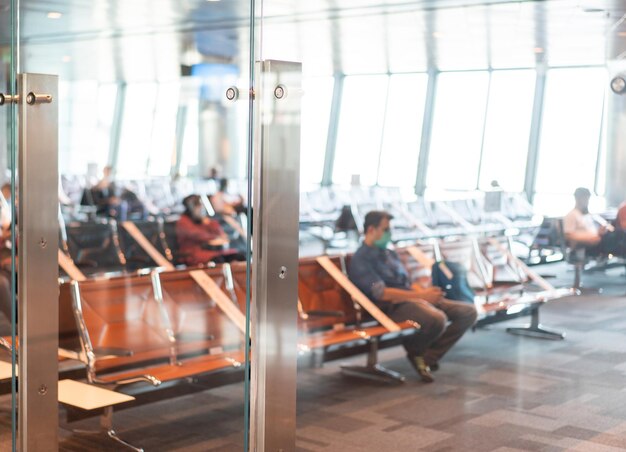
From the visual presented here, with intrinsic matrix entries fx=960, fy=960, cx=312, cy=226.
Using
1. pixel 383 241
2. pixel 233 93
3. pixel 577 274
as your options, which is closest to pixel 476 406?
pixel 577 274

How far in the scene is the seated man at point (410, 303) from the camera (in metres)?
4.68

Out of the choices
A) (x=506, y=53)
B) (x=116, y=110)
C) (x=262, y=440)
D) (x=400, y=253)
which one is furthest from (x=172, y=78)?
(x=262, y=440)

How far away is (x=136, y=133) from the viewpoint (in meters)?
18.0

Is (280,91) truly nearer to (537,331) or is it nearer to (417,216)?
(537,331)

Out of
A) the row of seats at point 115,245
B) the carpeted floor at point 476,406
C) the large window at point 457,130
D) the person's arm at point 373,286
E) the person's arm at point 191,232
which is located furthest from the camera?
the person's arm at point 191,232

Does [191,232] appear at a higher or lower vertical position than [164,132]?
lower

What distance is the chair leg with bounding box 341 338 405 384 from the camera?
4633mm

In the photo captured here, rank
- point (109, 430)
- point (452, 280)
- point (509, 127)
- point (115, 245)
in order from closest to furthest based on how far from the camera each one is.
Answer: point (109, 430)
point (509, 127)
point (452, 280)
point (115, 245)

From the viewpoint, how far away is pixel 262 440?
119 inches

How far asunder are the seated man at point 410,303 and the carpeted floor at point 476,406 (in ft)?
0.44

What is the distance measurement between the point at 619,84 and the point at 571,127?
37 centimetres

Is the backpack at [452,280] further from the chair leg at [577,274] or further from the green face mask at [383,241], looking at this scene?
the chair leg at [577,274]

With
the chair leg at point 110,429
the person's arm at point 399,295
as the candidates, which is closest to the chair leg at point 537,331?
the person's arm at point 399,295

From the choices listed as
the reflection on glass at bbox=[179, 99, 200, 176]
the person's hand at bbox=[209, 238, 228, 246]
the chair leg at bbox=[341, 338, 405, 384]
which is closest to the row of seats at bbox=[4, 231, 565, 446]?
the chair leg at bbox=[341, 338, 405, 384]
